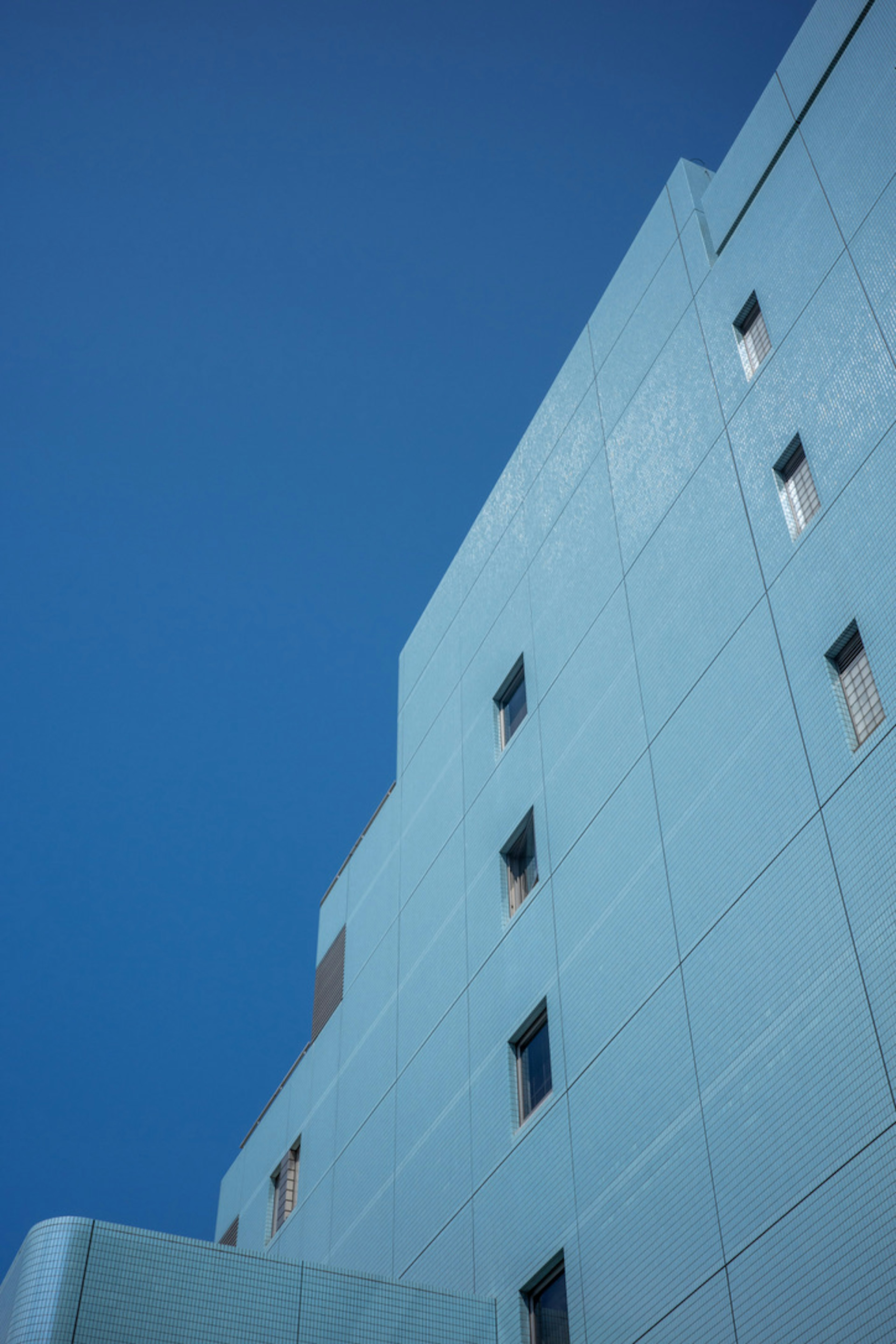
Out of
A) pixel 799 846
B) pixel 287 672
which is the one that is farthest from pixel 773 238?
pixel 287 672

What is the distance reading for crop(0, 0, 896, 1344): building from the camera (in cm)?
1266

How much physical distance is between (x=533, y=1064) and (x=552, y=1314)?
351 centimetres

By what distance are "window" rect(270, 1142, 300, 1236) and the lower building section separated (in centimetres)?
1197

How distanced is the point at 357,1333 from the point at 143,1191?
10195 cm

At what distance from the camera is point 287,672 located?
13062 cm

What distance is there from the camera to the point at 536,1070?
18156mm

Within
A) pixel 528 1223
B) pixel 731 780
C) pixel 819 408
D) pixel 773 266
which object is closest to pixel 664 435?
pixel 773 266

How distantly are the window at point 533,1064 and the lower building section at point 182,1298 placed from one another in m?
3.07

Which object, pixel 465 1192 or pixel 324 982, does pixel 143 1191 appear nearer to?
pixel 324 982

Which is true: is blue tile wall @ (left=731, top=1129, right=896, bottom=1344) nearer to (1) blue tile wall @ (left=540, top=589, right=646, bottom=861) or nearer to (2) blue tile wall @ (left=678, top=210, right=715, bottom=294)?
(1) blue tile wall @ (left=540, top=589, right=646, bottom=861)

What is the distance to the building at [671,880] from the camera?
12.7 metres

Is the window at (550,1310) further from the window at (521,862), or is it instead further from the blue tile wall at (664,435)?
the blue tile wall at (664,435)

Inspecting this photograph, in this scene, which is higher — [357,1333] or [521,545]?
[521,545]

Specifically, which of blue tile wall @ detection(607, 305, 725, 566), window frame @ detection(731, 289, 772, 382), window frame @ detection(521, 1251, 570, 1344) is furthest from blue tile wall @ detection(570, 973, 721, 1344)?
window frame @ detection(731, 289, 772, 382)
